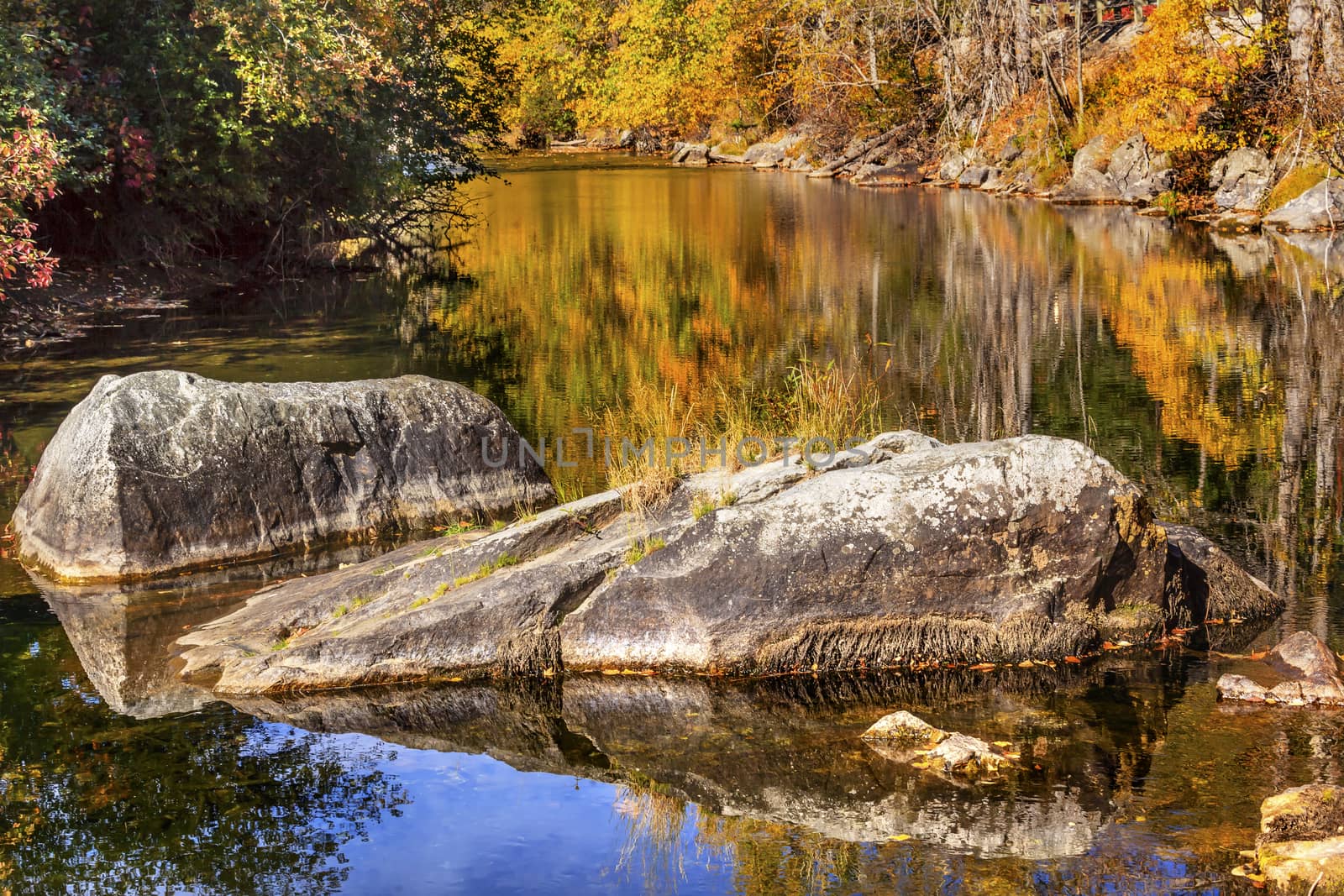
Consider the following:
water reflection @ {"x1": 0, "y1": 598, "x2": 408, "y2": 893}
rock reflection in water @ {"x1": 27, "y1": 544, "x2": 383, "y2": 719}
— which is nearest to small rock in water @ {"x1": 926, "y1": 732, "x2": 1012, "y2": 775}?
water reflection @ {"x1": 0, "y1": 598, "x2": 408, "y2": 893}

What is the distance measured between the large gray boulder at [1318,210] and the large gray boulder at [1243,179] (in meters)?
1.64

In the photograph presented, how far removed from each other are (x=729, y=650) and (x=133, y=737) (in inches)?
129

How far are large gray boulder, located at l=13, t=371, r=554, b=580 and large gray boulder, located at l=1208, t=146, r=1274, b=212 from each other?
2430 centimetres

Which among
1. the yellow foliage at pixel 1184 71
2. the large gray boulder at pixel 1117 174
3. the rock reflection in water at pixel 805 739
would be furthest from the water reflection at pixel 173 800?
the large gray boulder at pixel 1117 174

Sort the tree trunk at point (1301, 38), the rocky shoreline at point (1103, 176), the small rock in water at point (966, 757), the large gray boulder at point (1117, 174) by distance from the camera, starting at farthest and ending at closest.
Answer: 1. the large gray boulder at point (1117, 174)
2. the rocky shoreline at point (1103, 176)
3. the tree trunk at point (1301, 38)
4. the small rock in water at point (966, 757)

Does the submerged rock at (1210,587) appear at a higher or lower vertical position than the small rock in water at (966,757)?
higher

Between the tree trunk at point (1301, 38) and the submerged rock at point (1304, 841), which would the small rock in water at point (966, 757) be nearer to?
the submerged rock at point (1304, 841)

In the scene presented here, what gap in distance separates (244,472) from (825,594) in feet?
16.1

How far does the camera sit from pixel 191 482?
10.8 m

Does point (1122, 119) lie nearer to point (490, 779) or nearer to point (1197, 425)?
point (1197, 425)

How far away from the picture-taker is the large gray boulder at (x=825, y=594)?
841cm

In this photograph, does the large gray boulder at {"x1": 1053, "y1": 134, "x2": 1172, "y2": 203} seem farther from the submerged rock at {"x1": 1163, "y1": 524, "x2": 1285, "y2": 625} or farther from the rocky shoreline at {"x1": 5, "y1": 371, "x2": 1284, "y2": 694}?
the rocky shoreline at {"x1": 5, "y1": 371, "x2": 1284, "y2": 694}

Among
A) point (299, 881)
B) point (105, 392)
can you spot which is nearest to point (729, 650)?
point (299, 881)

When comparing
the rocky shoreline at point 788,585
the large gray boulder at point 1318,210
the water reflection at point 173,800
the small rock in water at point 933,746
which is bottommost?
the water reflection at point 173,800
